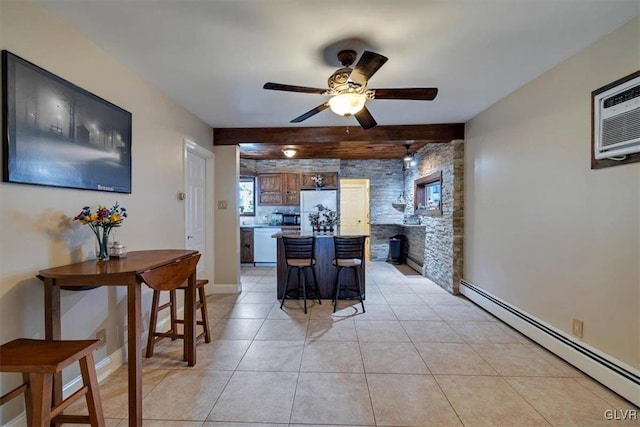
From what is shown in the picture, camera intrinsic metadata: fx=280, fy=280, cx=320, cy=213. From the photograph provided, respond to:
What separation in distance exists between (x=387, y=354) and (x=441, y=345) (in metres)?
0.57

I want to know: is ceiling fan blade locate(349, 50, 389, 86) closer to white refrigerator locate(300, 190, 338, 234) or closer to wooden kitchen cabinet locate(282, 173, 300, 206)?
white refrigerator locate(300, 190, 338, 234)

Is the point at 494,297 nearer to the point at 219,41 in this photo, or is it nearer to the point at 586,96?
the point at 586,96

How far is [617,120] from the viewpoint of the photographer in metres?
1.91

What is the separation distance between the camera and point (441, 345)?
2.63 m

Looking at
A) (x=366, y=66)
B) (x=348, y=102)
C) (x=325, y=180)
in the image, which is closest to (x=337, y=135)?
(x=348, y=102)

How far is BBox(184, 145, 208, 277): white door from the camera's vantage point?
364 centimetres

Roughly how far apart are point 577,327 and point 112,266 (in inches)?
135

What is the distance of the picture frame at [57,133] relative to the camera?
4.80 ft

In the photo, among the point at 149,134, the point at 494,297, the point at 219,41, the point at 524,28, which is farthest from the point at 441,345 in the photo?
the point at 149,134

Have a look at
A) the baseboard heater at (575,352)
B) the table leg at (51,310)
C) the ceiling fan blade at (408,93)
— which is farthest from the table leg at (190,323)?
the baseboard heater at (575,352)

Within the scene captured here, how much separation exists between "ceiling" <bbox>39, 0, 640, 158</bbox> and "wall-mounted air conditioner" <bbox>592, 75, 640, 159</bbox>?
1.44 feet

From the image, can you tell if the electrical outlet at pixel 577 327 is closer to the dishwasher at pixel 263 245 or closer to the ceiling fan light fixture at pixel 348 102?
the ceiling fan light fixture at pixel 348 102

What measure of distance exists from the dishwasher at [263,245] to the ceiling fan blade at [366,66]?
4.81 metres

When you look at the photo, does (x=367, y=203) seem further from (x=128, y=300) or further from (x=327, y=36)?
(x=128, y=300)
